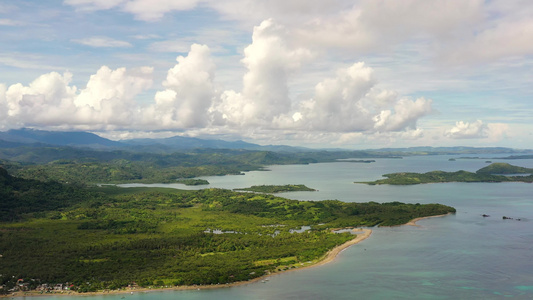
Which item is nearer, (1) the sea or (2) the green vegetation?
(1) the sea

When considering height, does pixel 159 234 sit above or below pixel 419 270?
below

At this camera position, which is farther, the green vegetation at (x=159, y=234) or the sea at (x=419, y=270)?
the green vegetation at (x=159, y=234)

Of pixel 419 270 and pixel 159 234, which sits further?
pixel 159 234

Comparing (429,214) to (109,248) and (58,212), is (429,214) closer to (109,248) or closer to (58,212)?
(109,248)

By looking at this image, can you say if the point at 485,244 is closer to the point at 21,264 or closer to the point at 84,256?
the point at 84,256

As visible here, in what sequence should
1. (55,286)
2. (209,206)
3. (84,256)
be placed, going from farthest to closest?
1. (209,206)
2. (84,256)
3. (55,286)

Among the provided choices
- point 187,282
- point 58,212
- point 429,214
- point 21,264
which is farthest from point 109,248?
point 429,214

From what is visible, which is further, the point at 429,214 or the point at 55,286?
the point at 429,214

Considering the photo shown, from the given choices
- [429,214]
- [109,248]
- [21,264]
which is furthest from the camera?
[429,214]
